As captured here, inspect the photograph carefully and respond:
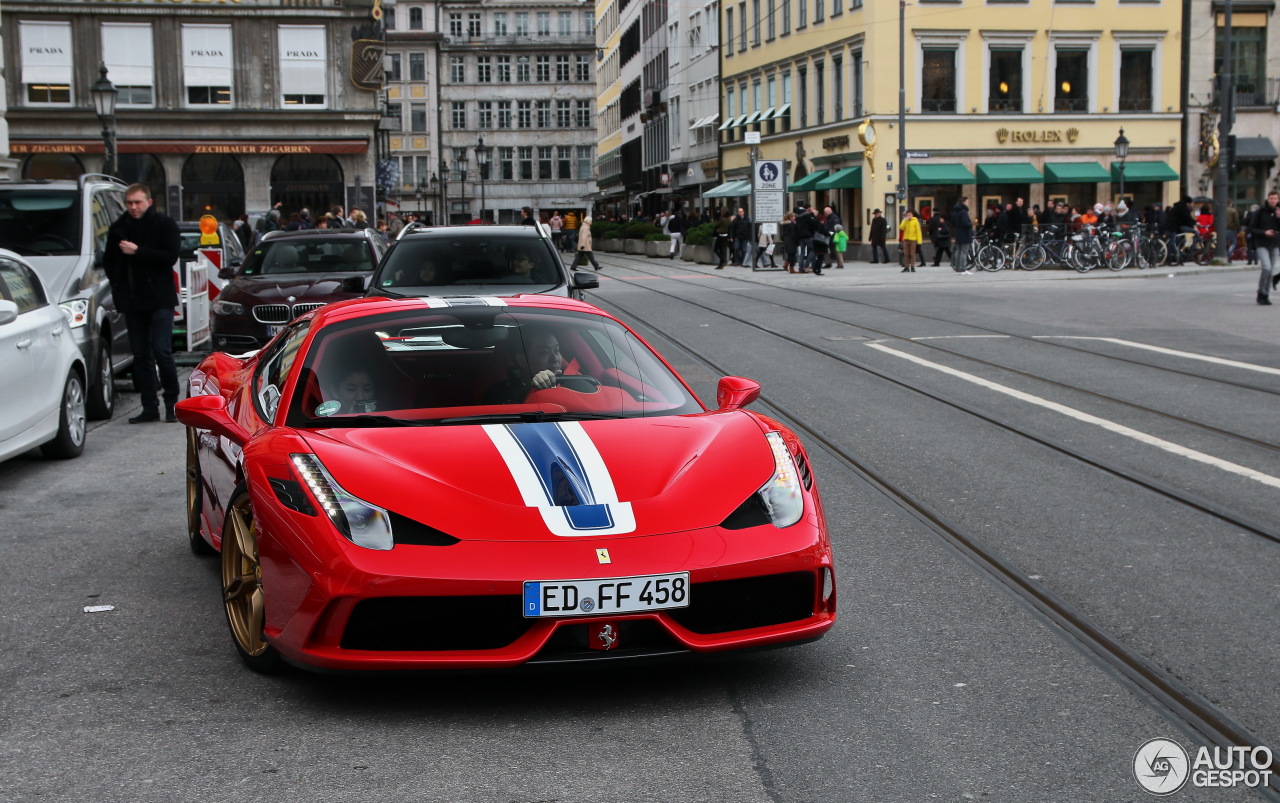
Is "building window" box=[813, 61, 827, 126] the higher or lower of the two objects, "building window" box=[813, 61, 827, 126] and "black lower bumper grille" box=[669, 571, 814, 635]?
the higher

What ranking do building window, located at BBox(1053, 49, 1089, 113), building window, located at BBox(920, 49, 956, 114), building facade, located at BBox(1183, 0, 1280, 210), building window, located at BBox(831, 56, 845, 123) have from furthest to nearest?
building window, located at BBox(831, 56, 845, 123), building facade, located at BBox(1183, 0, 1280, 210), building window, located at BBox(1053, 49, 1089, 113), building window, located at BBox(920, 49, 956, 114)

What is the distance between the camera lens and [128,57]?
48906mm

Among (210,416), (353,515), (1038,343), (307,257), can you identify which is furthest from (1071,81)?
(353,515)

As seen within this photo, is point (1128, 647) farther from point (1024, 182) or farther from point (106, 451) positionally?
point (1024, 182)

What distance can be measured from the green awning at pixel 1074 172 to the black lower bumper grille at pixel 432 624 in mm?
49193

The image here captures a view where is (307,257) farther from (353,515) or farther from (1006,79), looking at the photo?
(1006,79)

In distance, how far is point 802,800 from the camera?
3.82 meters

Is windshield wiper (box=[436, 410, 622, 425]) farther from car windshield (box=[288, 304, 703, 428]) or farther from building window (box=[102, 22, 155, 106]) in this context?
building window (box=[102, 22, 155, 106])

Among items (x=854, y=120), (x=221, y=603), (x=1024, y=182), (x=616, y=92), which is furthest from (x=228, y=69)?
(x=616, y=92)

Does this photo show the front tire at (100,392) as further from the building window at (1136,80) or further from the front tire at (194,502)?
the building window at (1136,80)

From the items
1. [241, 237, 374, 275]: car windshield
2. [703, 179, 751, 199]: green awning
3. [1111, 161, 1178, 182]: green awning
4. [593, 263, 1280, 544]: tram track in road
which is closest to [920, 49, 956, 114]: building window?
[1111, 161, 1178, 182]: green awning

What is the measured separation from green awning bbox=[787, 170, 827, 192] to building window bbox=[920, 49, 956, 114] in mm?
4893

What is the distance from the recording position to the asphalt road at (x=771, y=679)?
4.03m

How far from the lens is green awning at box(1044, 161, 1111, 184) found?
51.0m
